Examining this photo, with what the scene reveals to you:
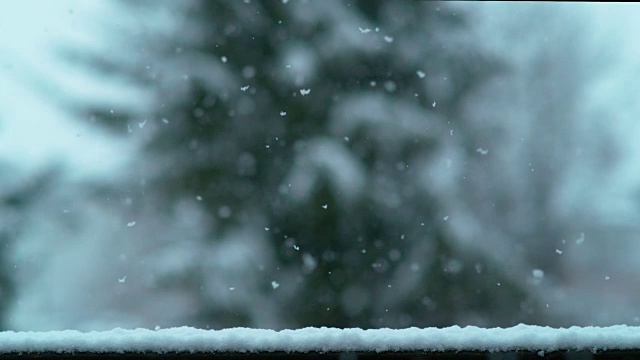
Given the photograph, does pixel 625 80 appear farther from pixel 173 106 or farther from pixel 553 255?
pixel 173 106

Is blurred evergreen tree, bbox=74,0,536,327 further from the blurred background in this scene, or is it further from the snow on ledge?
the snow on ledge

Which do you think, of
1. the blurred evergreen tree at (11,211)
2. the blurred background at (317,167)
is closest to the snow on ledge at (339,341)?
the blurred background at (317,167)

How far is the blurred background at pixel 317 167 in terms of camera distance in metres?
6.93

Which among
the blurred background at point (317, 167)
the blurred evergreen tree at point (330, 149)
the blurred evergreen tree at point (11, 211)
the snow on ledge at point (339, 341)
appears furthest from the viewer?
the blurred evergreen tree at point (11, 211)

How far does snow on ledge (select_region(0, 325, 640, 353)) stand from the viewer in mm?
1178

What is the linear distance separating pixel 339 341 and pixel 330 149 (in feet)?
20.0

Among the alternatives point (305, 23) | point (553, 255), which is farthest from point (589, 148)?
point (305, 23)

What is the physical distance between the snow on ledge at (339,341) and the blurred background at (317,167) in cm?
527

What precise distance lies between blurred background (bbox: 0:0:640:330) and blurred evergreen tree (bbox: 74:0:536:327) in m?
0.03

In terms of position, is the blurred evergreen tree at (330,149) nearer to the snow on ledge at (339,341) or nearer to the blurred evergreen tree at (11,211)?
the blurred evergreen tree at (11,211)

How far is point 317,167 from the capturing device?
7.14 metres

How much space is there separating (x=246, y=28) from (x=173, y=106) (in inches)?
47.0

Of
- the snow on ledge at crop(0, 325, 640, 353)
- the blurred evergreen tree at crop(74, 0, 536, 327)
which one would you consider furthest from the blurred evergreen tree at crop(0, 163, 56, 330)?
the snow on ledge at crop(0, 325, 640, 353)

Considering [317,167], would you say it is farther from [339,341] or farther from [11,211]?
[339,341]
